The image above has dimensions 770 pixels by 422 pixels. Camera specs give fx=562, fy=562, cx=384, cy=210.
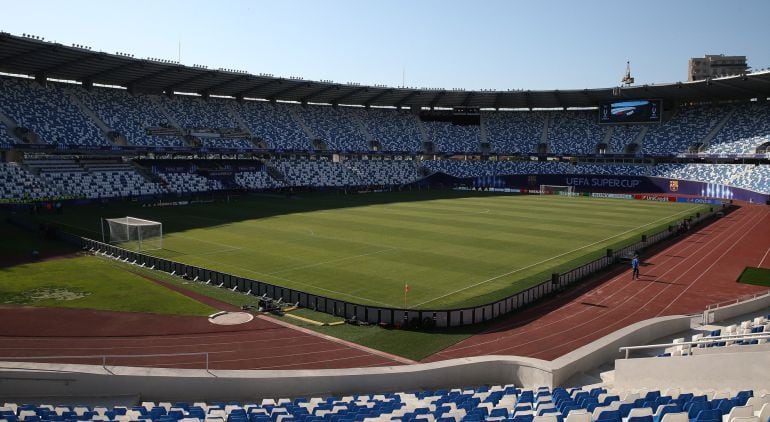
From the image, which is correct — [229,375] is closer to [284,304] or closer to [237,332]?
[237,332]

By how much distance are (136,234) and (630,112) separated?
79.8m

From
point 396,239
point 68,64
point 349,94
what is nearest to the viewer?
point 396,239

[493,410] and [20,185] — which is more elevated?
[20,185]

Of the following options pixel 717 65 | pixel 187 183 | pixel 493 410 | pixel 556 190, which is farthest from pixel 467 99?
pixel 717 65

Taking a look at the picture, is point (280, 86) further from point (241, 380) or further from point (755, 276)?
point (241, 380)

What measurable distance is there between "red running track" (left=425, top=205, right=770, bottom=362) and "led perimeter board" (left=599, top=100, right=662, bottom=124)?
52.9 metres

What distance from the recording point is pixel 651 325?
63.3ft

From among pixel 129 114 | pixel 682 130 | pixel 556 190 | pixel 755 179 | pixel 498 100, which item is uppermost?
pixel 498 100

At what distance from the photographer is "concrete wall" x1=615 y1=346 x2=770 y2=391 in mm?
11772

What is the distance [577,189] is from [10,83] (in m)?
79.5

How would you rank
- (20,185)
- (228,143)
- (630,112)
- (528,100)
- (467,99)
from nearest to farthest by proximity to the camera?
(20,185) < (228,143) < (630,112) < (528,100) < (467,99)

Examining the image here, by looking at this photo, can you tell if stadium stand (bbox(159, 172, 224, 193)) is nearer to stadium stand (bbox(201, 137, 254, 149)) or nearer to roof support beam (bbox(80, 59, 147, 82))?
stadium stand (bbox(201, 137, 254, 149))

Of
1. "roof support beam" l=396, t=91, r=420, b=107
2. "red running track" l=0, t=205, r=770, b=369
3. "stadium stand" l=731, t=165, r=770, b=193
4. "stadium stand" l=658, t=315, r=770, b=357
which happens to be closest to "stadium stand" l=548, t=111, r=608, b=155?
"stadium stand" l=731, t=165, r=770, b=193

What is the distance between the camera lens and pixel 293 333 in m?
21.5
